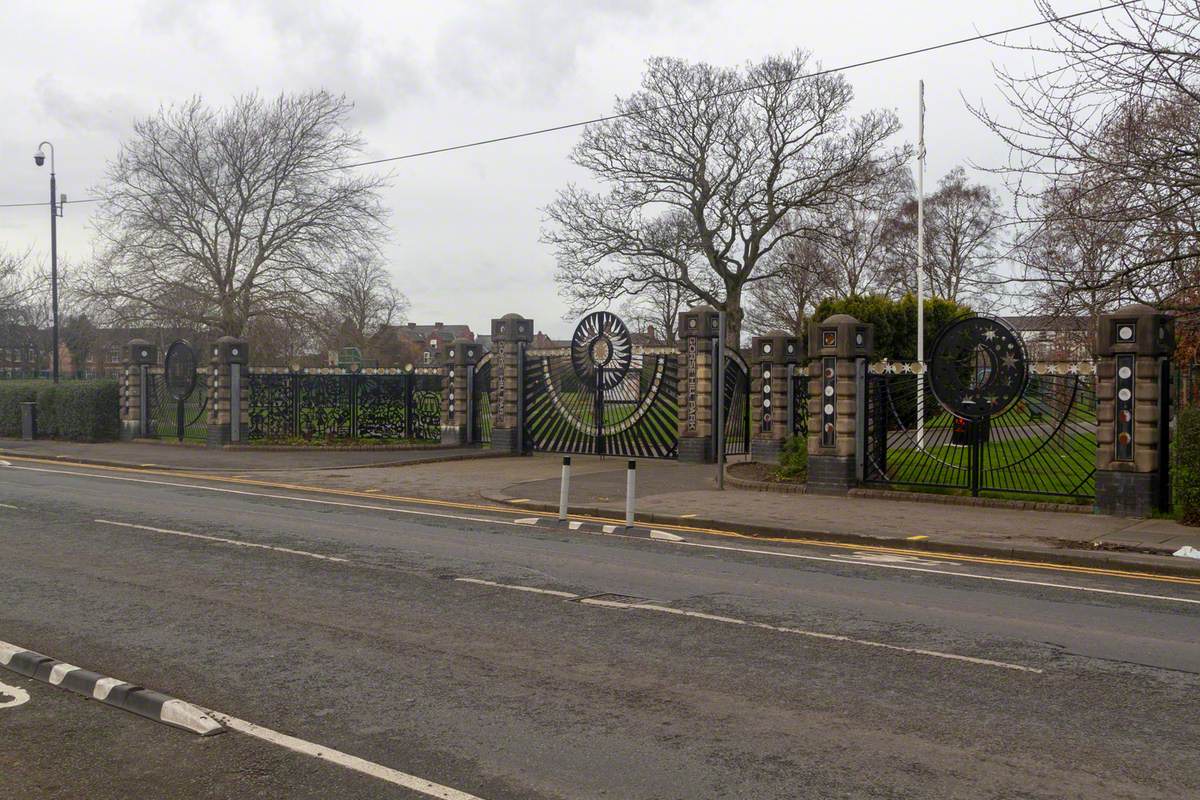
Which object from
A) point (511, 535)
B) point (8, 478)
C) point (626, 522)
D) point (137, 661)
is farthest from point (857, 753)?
point (8, 478)

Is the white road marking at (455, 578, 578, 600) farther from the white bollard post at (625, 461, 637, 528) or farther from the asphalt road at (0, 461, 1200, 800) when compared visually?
the white bollard post at (625, 461, 637, 528)

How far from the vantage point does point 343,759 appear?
17.1ft

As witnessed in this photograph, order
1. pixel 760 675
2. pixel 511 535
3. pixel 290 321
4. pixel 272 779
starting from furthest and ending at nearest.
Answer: pixel 290 321 < pixel 511 535 < pixel 760 675 < pixel 272 779

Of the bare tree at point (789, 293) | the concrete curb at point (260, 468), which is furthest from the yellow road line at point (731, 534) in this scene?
the bare tree at point (789, 293)

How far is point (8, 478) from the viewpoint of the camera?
67.9ft

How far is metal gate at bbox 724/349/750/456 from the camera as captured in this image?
77.6 feet

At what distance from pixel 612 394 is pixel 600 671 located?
17.2m

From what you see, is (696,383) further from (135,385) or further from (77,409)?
(77,409)

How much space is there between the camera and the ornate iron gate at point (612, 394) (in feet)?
77.3

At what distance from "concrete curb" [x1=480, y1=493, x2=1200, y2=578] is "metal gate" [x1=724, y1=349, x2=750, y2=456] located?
27.7 ft

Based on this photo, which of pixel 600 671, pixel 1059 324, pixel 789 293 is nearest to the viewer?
pixel 600 671

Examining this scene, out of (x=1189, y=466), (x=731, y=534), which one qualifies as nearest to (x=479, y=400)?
(x=731, y=534)

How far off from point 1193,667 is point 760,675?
2.86m

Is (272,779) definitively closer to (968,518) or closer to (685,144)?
(968,518)
